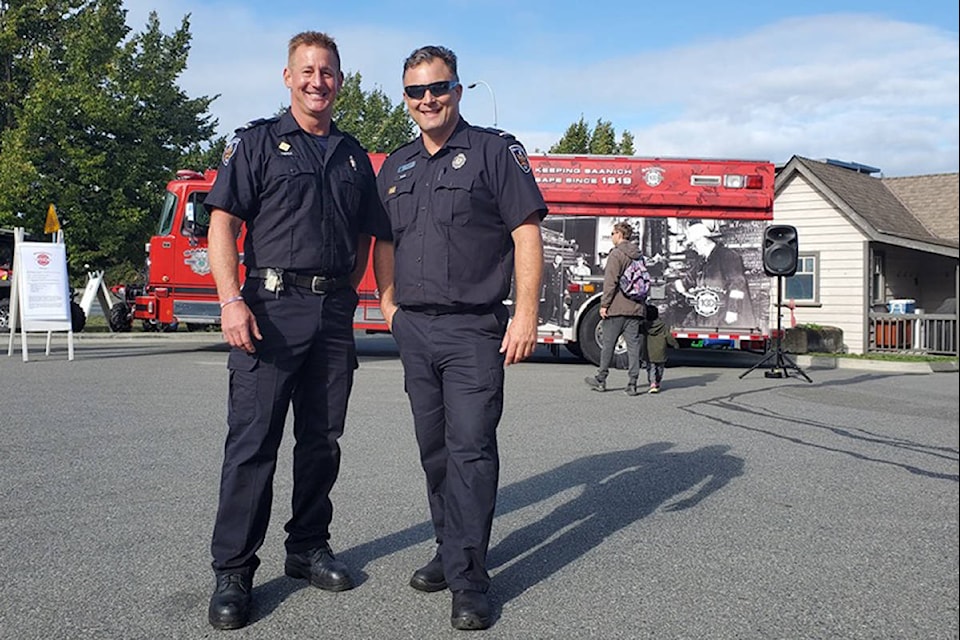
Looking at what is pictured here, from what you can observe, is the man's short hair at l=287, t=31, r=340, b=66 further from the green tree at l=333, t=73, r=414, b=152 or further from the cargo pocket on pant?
the green tree at l=333, t=73, r=414, b=152

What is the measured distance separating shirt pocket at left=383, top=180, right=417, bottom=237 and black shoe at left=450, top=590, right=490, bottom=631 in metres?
1.49

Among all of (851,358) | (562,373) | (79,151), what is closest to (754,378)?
(562,373)

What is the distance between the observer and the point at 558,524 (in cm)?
497

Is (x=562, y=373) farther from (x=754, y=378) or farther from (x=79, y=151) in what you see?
(x=79, y=151)

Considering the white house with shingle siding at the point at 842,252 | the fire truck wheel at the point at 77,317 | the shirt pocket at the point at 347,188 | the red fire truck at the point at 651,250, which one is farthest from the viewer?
the white house with shingle siding at the point at 842,252

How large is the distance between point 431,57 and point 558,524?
2.46 meters

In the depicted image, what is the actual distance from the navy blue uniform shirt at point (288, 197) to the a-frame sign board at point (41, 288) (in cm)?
1091

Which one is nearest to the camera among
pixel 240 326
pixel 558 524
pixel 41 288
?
pixel 240 326

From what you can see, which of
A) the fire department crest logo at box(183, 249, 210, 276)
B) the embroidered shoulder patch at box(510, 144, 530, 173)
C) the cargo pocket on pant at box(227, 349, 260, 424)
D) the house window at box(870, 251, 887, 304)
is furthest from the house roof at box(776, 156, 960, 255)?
the cargo pocket on pant at box(227, 349, 260, 424)

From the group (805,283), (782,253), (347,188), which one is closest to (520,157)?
(347,188)

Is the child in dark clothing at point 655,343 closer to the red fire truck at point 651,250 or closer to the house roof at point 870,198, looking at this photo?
the red fire truck at point 651,250

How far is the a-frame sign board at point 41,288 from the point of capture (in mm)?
13531

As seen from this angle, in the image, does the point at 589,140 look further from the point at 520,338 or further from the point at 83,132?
the point at 520,338

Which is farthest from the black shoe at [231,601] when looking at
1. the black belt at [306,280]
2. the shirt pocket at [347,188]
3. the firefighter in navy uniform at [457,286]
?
the shirt pocket at [347,188]
